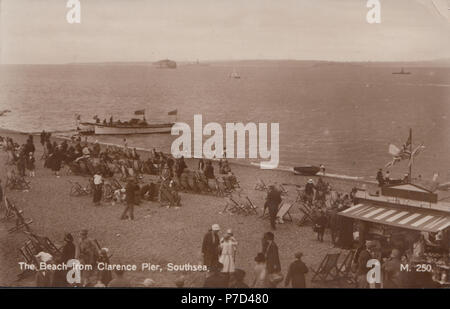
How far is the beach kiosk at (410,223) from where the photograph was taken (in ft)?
34.7

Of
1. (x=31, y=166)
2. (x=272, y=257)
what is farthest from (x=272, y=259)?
(x=31, y=166)

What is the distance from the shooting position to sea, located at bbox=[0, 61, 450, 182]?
61.4ft

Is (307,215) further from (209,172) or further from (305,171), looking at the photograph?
(305,171)

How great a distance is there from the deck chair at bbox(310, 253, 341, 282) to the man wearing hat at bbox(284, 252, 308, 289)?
324 millimetres

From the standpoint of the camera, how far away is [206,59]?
1485cm

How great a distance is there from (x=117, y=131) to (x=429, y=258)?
17.4 m

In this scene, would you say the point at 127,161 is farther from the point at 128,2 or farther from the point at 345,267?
the point at 345,267

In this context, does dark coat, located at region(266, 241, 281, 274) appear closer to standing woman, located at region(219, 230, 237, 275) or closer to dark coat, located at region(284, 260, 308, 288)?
dark coat, located at region(284, 260, 308, 288)

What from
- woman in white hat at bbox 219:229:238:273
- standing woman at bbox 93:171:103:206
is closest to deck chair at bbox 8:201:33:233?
standing woman at bbox 93:171:103:206

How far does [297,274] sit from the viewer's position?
392 inches

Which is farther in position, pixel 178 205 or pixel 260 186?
pixel 260 186

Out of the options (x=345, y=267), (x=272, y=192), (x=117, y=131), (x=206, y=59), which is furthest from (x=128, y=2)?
(x=117, y=131)

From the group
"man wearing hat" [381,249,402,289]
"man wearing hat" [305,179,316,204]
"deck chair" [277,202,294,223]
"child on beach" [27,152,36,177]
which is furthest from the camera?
"child on beach" [27,152,36,177]

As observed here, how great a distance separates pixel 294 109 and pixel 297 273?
132 ft
